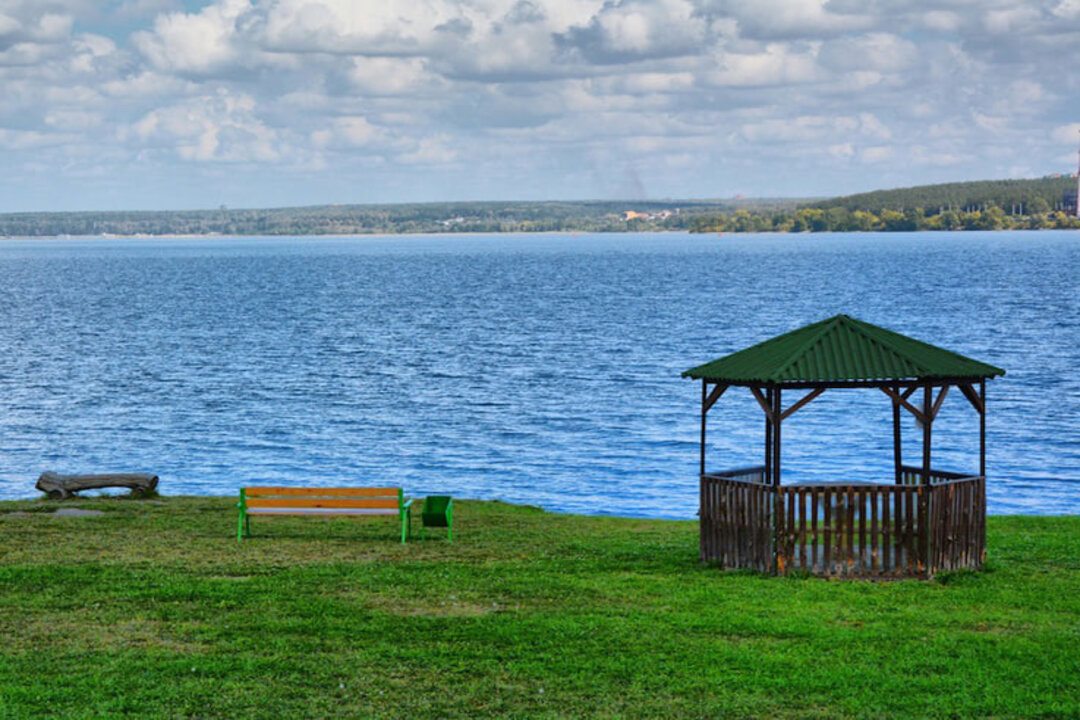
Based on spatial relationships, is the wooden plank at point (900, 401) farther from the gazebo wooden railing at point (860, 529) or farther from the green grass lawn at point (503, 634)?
the green grass lawn at point (503, 634)

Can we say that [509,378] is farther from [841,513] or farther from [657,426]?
[841,513]

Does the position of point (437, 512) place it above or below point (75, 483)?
above

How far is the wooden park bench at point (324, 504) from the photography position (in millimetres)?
19234

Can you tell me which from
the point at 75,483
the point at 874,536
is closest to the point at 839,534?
the point at 874,536

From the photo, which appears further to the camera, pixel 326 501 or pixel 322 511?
pixel 322 511

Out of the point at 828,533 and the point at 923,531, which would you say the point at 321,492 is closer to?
the point at 828,533

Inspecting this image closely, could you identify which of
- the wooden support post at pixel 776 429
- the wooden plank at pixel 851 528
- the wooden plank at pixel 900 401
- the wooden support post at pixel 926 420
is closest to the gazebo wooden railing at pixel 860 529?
the wooden plank at pixel 851 528

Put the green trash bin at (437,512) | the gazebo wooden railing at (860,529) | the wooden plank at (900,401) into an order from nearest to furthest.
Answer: the gazebo wooden railing at (860,529)
the wooden plank at (900,401)
the green trash bin at (437,512)

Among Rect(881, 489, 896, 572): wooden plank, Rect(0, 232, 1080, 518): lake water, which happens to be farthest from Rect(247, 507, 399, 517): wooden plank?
Rect(0, 232, 1080, 518): lake water

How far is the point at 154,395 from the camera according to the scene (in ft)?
174

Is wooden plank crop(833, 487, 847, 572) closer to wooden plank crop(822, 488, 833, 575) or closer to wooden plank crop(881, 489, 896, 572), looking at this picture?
wooden plank crop(822, 488, 833, 575)

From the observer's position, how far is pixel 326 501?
19.5 meters

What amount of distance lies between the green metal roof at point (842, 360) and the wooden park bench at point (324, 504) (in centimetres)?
468

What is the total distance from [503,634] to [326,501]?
A: 6.80 meters
